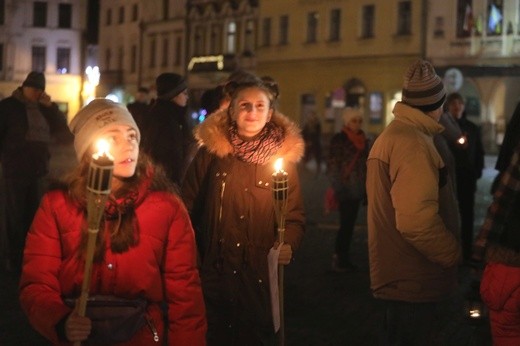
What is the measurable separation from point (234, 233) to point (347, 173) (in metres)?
5.63

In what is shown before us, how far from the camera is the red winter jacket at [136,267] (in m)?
3.72

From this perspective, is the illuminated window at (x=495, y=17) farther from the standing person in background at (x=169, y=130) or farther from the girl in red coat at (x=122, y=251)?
the girl in red coat at (x=122, y=251)

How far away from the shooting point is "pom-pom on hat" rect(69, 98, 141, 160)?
12.9 ft

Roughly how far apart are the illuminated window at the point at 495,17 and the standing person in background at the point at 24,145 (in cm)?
3518

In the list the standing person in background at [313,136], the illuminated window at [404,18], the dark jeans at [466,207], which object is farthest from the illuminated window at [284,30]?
the dark jeans at [466,207]

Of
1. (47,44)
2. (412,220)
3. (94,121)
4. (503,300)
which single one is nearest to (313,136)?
(412,220)

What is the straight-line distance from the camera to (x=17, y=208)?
33.0 ft

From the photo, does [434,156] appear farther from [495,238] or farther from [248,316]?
[248,316]

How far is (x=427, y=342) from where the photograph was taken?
4.96 m

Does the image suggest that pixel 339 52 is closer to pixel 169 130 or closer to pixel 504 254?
pixel 169 130

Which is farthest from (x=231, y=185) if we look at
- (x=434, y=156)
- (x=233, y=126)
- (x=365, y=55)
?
(x=365, y=55)

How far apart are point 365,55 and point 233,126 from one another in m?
44.0

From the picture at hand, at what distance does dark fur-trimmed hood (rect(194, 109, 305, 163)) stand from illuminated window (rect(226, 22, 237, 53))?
54.0 metres

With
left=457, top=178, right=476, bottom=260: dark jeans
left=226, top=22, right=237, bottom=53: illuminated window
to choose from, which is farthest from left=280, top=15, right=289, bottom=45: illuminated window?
left=457, top=178, right=476, bottom=260: dark jeans
